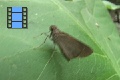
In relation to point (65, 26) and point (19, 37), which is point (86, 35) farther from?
point (19, 37)

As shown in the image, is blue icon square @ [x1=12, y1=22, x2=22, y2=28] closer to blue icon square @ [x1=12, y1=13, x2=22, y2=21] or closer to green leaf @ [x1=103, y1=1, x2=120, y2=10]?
blue icon square @ [x1=12, y1=13, x2=22, y2=21]

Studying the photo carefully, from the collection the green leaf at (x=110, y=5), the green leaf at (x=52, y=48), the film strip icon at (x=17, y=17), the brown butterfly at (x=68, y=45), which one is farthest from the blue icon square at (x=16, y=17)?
the green leaf at (x=110, y=5)

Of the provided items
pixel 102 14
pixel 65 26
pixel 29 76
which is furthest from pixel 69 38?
pixel 102 14

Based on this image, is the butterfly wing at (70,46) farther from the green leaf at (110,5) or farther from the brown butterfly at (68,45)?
the green leaf at (110,5)

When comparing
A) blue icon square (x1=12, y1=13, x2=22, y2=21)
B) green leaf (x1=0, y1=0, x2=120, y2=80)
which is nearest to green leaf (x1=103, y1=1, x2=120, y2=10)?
green leaf (x1=0, y1=0, x2=120, y2=80)

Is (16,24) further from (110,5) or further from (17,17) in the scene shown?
(110,5)

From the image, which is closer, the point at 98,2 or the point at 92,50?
the point at 92,50
